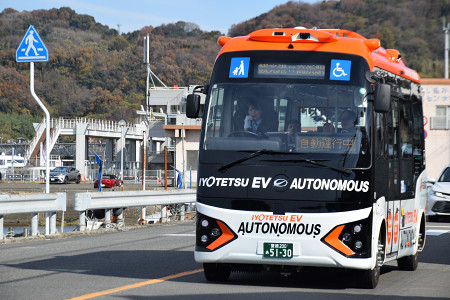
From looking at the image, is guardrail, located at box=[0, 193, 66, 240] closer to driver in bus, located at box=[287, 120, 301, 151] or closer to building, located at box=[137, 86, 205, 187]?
driver in bus, located at box=[287, 120, 301, 151]

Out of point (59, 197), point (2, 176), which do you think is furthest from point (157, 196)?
point (2, 176)

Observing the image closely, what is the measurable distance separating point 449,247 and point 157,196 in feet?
29.3

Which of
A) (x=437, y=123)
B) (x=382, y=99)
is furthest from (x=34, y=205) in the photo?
(x=437, y=123)

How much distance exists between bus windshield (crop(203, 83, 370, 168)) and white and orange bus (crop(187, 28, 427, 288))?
12 millimetres

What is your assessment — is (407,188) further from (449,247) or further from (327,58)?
(449,247)

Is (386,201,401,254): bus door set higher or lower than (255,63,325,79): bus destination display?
lower

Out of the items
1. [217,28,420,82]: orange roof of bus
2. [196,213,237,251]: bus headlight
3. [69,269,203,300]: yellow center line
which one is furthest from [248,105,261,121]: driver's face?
[69,269,203,300]: yellow center line

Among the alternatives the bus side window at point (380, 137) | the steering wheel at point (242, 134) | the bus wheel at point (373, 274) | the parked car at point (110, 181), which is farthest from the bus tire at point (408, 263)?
the parked car at point (110, 181)

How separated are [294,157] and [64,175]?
62072 mm

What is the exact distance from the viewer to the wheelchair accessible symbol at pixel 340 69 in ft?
32.5

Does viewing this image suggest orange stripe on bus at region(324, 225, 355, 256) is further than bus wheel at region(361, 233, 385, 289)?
No

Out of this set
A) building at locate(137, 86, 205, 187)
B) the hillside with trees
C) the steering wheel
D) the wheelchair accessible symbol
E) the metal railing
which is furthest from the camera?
the hillside with trees

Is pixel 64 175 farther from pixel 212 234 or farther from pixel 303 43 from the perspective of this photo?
pixel 212 234

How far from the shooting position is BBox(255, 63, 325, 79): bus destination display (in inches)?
392
